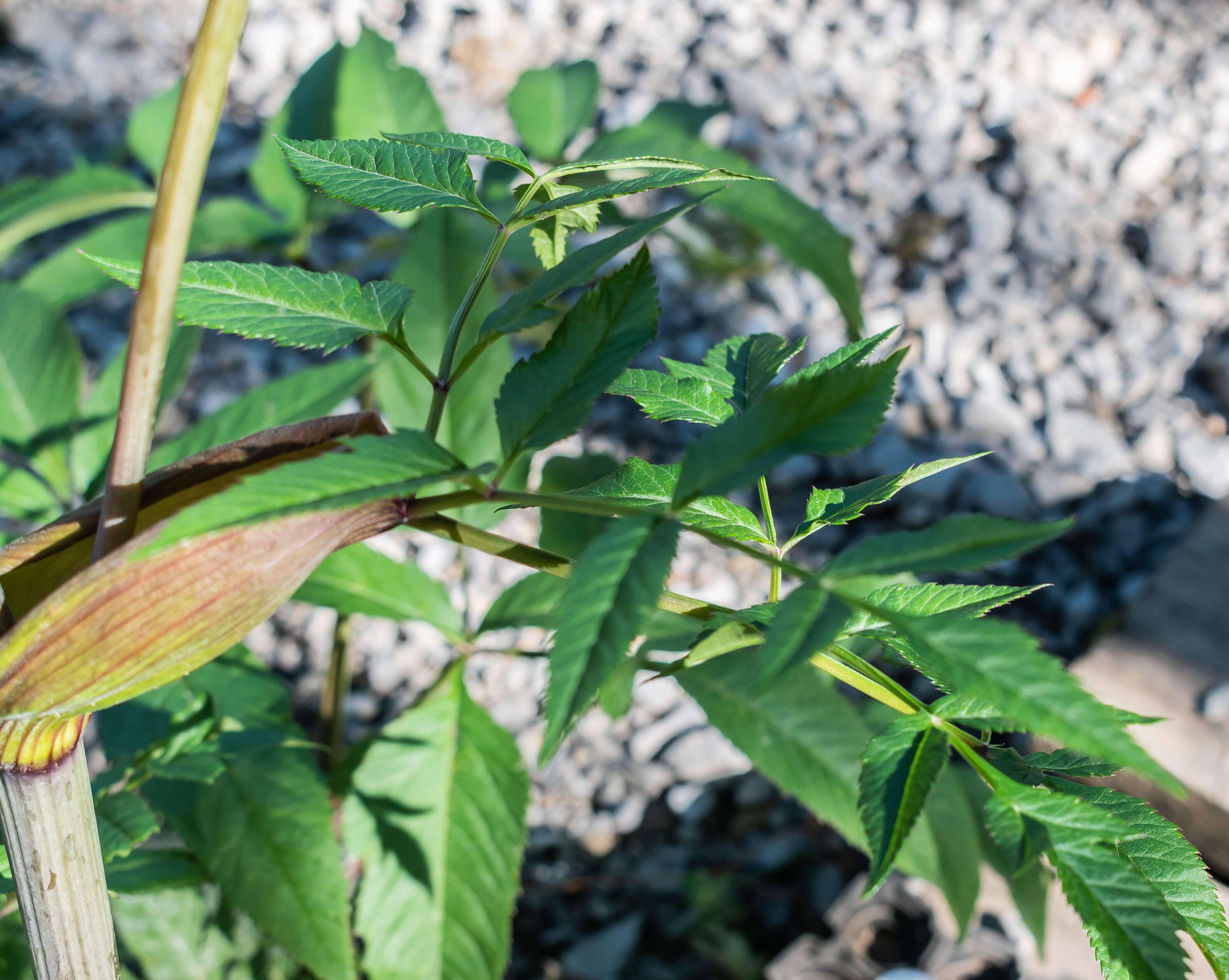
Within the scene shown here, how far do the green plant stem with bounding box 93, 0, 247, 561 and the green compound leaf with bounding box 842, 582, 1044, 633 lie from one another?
24cm

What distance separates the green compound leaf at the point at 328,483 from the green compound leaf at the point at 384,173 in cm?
10

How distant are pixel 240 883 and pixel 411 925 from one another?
0.12 metres

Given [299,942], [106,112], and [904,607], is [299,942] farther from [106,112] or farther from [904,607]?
[106,112]

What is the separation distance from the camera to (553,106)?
0.92 meters

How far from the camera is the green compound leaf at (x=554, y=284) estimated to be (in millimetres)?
271

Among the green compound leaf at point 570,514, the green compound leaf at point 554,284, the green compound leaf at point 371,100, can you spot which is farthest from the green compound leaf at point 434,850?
the green compound leaf at point 371,100

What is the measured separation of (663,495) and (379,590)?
44 centimetres

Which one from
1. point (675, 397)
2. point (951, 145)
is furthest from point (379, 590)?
point (951, 145)

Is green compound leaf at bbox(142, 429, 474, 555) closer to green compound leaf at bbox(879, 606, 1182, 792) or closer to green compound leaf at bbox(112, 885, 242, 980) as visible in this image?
green compound leaf at bbox(879, 606, 1182, 792)

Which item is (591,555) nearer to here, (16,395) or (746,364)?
(746,364)

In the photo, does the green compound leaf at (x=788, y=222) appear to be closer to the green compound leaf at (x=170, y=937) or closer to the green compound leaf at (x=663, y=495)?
the green compound leaf at (x=663, y=495)

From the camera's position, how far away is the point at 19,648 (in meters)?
0.25

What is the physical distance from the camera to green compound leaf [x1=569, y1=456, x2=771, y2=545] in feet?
1.08

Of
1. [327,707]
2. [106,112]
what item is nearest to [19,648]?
[327,707]
